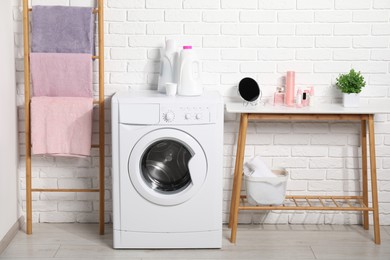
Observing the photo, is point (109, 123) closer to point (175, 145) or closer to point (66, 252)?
point (175, 145)

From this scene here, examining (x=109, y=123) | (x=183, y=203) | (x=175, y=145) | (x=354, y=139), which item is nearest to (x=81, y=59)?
(x=109, y=123)

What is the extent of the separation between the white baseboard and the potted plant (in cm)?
204

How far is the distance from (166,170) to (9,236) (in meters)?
0.96

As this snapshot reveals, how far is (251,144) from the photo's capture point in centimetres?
392

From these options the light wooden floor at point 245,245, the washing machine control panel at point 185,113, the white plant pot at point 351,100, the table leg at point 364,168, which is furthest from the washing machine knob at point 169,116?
the table leg at point 364,168

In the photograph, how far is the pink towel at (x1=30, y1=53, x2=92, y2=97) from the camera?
3643 mm

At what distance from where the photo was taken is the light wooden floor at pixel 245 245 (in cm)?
344

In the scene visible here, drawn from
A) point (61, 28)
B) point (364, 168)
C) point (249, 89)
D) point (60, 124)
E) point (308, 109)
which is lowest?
point (364, 168)

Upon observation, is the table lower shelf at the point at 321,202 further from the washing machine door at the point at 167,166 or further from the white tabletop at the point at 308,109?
the white tabletop at the point at 308,109

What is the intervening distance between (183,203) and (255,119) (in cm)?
69

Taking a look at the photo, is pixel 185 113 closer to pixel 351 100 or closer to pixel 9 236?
pixel 351 100

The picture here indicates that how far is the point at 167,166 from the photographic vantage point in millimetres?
3553

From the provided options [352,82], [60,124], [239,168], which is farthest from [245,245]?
[60,124]

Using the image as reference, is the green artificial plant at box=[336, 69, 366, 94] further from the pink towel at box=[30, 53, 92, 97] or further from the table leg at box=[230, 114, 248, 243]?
the pink towel at box=[30, 53, 92, 97]
